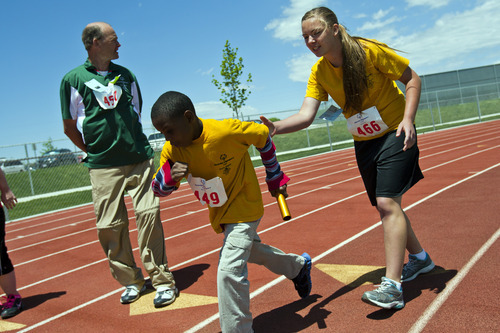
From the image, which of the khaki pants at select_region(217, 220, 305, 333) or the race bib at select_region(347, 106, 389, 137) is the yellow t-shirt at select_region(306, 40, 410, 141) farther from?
the khaki pants at select_region(217, 220, 305, 333)

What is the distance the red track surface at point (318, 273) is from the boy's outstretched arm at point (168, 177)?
983 mm

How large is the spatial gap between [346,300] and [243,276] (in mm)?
960

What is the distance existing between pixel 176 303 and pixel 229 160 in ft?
4.94

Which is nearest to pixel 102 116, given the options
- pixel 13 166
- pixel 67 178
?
pixel 67 178

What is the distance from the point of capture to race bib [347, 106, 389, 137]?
3115 millimetres

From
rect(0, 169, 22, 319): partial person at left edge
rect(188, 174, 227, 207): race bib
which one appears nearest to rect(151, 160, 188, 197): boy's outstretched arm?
rect(188, 174, 227, 207): race bib

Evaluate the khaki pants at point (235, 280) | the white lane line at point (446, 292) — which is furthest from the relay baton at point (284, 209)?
the white lane line at point (446, 292)

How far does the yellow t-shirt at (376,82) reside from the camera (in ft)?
9.98

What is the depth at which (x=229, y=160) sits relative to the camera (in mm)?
2846

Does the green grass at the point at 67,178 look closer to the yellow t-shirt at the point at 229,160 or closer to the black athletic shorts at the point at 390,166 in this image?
the yellow t-shirt at the point at 229,160

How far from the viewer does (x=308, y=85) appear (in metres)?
3.41

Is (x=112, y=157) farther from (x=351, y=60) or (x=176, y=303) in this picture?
(x=351, y=60)

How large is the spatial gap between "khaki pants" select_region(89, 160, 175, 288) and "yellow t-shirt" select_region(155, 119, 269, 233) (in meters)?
1.15

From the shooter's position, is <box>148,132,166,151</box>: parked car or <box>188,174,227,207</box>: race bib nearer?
<box>188,174,227,207</box>: race bib
